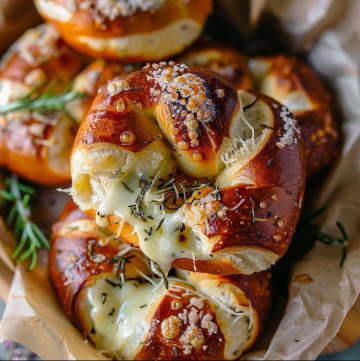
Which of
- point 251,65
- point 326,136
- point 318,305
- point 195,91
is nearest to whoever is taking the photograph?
point 195,91

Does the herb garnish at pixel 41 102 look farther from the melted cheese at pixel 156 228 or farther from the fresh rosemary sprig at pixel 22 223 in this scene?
the melted cheese at pixel 156 228

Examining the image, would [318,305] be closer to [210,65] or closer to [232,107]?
[232,107]

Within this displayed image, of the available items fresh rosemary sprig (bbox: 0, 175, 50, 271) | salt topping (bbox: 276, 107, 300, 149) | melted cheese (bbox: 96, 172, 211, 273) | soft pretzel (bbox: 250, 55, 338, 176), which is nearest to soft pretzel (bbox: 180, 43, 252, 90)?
soft pretzel (bbox: 250, 55, 338, 176)

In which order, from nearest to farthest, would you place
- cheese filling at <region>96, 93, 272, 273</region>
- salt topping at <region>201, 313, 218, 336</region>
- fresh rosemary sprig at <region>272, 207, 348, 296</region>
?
cheese filling at <region>96, 93, 272, 273</region> → salt topping at <region>201, 313, 218, 336</region> → fresh rosemary sprig at <region>272, 207, 348, 296</region>

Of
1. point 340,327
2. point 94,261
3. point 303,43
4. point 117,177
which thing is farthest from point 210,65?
point 340,327

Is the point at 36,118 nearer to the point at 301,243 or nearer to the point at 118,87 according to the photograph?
the point at 118,87

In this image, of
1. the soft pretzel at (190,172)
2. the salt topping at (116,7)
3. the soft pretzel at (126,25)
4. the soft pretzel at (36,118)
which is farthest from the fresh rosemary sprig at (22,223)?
the salt topping at (116,7)

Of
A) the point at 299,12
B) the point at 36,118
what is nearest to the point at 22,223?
the point at 36,118

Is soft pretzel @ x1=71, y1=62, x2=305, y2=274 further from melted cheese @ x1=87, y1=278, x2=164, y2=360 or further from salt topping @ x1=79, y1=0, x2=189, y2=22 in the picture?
salt topping @ x1=79, y1=0, x2=189, y2=22
